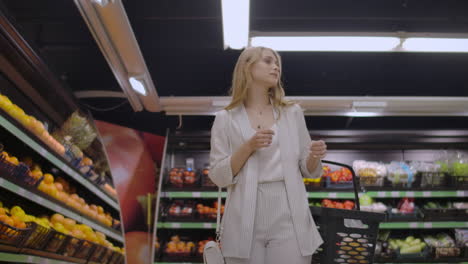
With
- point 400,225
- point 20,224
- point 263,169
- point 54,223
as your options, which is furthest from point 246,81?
point 400,225

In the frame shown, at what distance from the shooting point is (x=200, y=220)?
208 inches

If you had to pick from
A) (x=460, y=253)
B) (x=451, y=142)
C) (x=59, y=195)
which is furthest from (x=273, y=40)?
(x=460, y=253)

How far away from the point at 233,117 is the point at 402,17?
410 cm

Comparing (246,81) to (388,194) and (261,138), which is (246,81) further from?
(388,194)

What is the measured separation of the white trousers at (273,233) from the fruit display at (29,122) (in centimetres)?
170

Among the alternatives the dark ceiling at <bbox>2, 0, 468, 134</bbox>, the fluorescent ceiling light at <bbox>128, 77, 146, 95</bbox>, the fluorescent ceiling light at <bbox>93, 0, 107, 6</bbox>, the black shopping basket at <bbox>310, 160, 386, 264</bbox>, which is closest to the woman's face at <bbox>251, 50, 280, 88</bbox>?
the black shopping basket at <bbox>310, 160, 386, 264</bbox>

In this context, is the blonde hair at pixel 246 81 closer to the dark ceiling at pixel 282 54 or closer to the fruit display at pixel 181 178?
the dark ceiling at pixel 282 54

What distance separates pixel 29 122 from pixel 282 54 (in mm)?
4310

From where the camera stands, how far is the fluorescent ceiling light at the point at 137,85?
14.4ft

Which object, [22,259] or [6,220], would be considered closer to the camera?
[6,220]

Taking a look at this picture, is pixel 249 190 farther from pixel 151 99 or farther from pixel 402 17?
pixel 402 17

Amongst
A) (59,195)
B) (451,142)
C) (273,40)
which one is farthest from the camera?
(451,142)

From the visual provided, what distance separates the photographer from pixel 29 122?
3.07 m

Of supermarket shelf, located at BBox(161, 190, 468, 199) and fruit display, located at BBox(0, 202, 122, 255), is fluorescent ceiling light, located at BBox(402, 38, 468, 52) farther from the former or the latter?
fruit display, located at BBox(0, 202, 122, 255)
